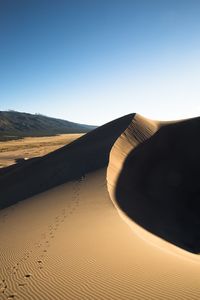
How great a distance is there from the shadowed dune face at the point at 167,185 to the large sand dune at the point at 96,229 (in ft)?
0.35

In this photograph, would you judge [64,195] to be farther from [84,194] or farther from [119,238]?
[119,238]

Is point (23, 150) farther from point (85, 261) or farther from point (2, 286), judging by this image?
point (2, 286)

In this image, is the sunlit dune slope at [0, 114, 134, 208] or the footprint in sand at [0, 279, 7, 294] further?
the sunlit dune slope at [0, 114, 134, 208]

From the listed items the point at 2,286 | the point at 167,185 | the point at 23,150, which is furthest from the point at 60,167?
the point at 23,150

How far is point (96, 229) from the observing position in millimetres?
11625

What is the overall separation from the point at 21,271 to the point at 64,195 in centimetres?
961

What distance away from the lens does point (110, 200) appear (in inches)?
618

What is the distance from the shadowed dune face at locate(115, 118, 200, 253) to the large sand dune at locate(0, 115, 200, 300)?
108mm

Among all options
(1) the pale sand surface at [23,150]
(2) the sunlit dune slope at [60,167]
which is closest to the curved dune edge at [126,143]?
(2) the sunlit dune slope at [60,167]

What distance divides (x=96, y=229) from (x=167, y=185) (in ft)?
37.8

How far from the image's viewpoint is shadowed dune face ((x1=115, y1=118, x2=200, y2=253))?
1593cm

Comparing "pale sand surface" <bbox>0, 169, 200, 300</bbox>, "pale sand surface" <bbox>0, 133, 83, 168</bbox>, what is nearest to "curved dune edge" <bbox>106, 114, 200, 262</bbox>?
"pale sand surface" <bbox>0, 169, 200, 300</bbox>

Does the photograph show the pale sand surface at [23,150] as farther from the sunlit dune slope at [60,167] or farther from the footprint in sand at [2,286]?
the footprint in sand at [2,286]

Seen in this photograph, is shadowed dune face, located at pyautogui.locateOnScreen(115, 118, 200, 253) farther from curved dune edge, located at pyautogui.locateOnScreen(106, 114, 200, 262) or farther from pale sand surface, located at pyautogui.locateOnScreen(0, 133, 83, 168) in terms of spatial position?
pale sand surface, located at pyautogui.locateOnScreen(0, 133, 83, 168)
